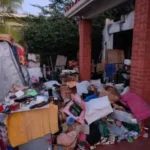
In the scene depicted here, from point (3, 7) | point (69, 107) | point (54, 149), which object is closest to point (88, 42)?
point (3, 7)

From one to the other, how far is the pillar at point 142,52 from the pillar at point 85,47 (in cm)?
337

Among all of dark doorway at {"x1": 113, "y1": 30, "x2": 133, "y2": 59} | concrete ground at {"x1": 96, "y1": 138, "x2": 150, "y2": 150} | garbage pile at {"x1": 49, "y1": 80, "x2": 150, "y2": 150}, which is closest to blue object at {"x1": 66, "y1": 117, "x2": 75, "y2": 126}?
garbage pile at {"x1": 49, "y1": 80, "x2": 150, "y2": 150}

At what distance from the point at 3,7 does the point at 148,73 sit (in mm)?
6715

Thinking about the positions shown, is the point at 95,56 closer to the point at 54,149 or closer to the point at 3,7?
the point at 3,7

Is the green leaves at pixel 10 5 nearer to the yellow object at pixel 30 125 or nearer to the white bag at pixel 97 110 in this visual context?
the white bag at pixel 97 110

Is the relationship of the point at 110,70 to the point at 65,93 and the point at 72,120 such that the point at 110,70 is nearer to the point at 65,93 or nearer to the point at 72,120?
the point at 65,93

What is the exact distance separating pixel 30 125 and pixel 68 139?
2.00ft

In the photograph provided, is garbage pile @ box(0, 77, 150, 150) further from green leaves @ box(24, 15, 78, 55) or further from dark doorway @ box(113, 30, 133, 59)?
green leaves @ box(24, 15, 78, 55)

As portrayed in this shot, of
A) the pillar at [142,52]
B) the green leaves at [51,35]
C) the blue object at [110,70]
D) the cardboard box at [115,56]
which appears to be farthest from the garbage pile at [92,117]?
the green leaves at [51,35]

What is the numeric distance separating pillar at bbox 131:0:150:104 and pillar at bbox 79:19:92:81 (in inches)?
133

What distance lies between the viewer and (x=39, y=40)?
10.2 meters

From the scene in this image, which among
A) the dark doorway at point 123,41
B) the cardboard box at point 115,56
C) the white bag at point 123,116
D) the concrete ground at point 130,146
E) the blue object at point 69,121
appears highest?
the dark doorway at point 123,41

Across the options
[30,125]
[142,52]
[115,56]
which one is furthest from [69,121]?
[115,56]

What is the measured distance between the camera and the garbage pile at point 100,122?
3.26 meters
